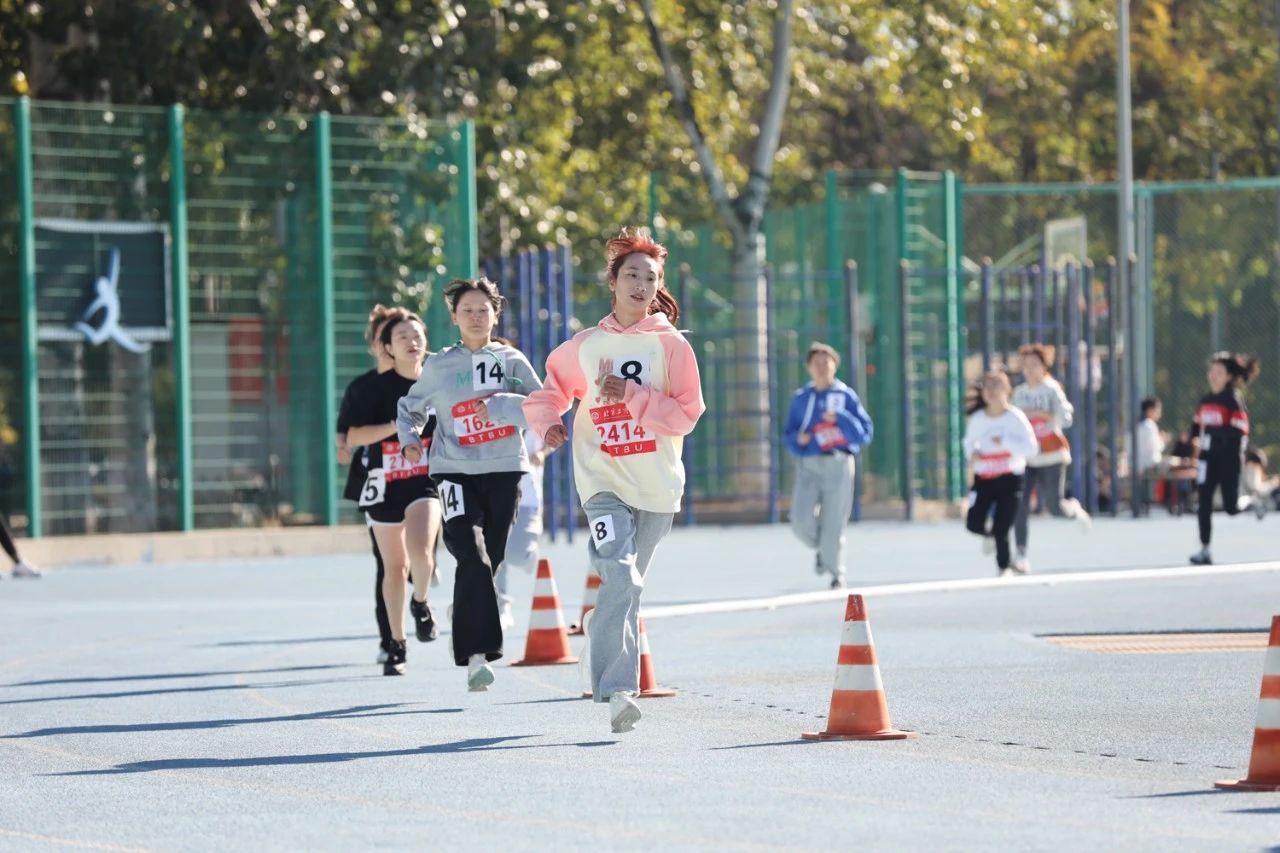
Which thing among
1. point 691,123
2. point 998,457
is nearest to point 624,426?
point 998,457

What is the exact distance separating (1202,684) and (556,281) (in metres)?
16.4

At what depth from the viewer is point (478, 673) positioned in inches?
439

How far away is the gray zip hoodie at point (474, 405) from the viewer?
11398mm

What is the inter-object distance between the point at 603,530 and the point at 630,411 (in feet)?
1.58

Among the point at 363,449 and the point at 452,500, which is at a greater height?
A: the point at 363,449

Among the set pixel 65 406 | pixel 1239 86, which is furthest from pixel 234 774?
pixel 1239 86

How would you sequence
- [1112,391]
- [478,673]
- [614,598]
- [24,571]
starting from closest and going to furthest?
1. [614,598]
2. [478,673]
3. [24,571]
4. [1112,391]

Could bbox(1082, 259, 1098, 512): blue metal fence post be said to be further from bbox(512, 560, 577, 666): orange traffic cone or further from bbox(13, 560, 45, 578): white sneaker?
bbox(512, 560, 577, 666): orange traffic cone

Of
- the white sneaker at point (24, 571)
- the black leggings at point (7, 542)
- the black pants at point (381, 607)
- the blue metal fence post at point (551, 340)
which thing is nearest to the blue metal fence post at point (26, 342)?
the white sneaker at point (24, 571)

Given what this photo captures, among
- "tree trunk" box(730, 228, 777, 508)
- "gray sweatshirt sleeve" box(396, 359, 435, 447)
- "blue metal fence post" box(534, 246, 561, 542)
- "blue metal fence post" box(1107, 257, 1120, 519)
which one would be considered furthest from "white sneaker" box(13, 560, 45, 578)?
"blue metal fence post" box(1107, 257, 1120, 519)

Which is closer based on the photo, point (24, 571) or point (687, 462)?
point (24, 571)

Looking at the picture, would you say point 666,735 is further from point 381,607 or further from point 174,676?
point 174,676

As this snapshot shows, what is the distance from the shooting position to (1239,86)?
43.3 metres

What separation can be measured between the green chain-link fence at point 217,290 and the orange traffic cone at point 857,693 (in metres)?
14.8
